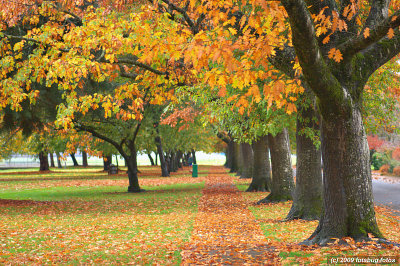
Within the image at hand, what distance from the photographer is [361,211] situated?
795 cm

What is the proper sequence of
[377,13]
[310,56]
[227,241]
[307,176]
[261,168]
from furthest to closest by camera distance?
[261,168] < [307,176] < [227,241] < [377,13] < [310,56]

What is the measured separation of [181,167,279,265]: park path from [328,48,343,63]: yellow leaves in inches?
140

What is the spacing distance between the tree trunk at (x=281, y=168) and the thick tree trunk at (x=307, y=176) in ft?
16.0

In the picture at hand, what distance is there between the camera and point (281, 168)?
1878cm

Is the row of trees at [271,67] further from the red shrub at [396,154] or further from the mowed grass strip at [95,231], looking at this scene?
the red shrub at [396,154]

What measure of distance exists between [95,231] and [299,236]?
17.6 feet

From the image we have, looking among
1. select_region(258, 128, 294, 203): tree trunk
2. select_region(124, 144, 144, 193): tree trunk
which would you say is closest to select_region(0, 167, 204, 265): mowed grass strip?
select_region(258, 128, 294, 203): tree trunk

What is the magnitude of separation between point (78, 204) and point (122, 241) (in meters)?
10.8

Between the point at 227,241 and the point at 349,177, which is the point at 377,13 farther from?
the point at 227,241

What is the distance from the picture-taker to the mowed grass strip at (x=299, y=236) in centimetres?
699

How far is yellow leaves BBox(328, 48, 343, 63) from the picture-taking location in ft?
24.7

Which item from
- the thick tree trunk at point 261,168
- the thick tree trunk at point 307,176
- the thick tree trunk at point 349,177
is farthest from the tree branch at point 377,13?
the thick tree trunk at point 261,168

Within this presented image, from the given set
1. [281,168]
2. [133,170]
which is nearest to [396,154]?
[133,170]

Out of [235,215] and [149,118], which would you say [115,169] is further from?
[235,215]
